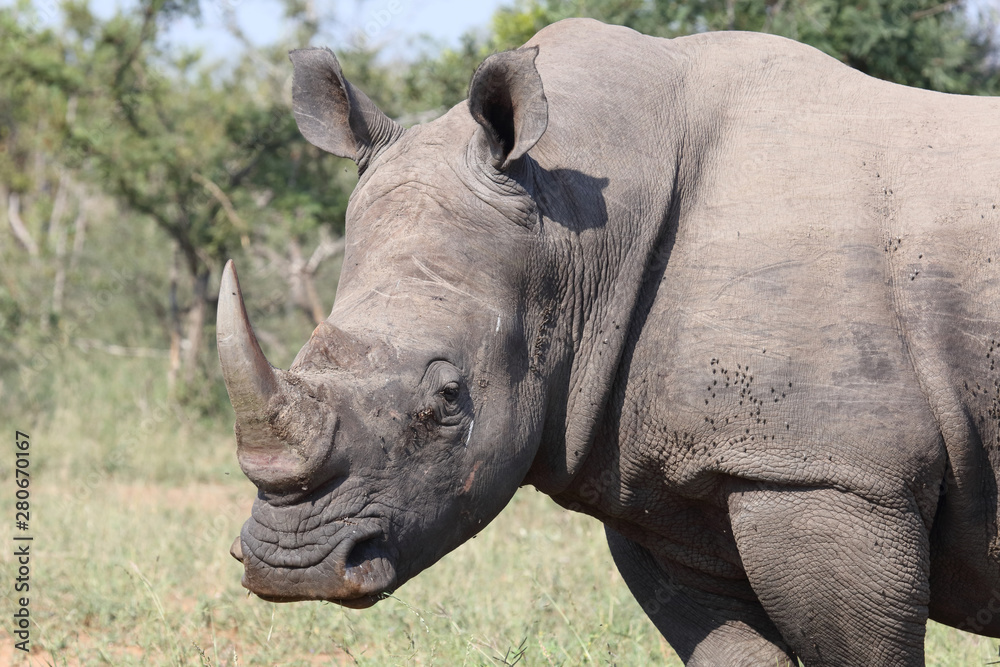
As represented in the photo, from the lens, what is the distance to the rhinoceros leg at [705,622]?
341 cm

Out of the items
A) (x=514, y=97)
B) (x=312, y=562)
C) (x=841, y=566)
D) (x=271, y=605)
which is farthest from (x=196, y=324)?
(x=841, y=566)

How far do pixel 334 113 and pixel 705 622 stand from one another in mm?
1919

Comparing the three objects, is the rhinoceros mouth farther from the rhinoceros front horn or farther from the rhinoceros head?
the rhinoceros front horn

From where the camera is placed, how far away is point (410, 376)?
2684 millimetres

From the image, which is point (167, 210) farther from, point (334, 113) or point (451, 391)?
point (451, 391)

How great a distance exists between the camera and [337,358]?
8.79ft

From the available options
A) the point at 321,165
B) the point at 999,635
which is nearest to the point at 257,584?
the point at 999,635

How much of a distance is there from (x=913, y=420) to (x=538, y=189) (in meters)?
1.10

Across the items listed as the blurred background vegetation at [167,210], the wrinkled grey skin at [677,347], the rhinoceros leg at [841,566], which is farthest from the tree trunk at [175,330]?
the rhinoceros leg at [841,566]

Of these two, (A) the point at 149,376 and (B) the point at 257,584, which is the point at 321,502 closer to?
(B) the point at 257,584

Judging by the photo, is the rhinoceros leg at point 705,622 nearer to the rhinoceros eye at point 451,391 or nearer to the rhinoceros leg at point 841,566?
the rhinoceros leg at point 841,566

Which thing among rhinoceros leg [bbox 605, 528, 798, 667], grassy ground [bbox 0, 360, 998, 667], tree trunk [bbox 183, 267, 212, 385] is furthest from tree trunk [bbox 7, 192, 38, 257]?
rhinoceros leg [bbox 605, 528, 798, 667]

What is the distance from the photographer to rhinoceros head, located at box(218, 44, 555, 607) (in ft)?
8.39

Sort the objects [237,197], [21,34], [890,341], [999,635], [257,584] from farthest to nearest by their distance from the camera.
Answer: [237,197], [21,34], [999,635], [890,341], [257,584]
